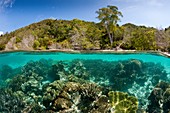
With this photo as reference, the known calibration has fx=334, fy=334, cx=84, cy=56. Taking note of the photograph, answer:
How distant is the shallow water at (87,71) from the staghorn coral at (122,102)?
35cm

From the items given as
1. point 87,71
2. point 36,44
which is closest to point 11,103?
point 87,71

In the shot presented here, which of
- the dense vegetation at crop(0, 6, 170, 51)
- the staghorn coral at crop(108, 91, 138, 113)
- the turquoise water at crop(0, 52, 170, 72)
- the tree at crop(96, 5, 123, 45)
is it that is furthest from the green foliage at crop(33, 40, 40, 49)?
the staghorn coral at crop(108, 91, 138, 113)

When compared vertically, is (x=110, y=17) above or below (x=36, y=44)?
above

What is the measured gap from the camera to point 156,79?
12828 mm

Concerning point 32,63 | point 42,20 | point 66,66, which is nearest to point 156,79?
point 66,66

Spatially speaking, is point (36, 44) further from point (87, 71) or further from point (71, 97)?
point (71, 97)

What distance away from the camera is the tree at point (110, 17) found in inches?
576

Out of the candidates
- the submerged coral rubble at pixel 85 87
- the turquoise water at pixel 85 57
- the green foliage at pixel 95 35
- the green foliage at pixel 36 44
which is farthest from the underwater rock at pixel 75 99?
the green foliage at pixel 36 44

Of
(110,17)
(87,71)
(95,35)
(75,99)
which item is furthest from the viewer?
(95,35)

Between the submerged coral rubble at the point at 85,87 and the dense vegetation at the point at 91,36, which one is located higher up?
the dense vegetation at the point at 91,36

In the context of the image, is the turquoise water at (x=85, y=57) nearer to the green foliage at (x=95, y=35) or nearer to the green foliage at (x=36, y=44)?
the green foliage at (x=95, y=35)

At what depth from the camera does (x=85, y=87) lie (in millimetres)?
11695

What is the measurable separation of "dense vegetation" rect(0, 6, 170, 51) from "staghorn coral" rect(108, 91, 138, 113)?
3.00 meters

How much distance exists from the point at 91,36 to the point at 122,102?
15.3ft
